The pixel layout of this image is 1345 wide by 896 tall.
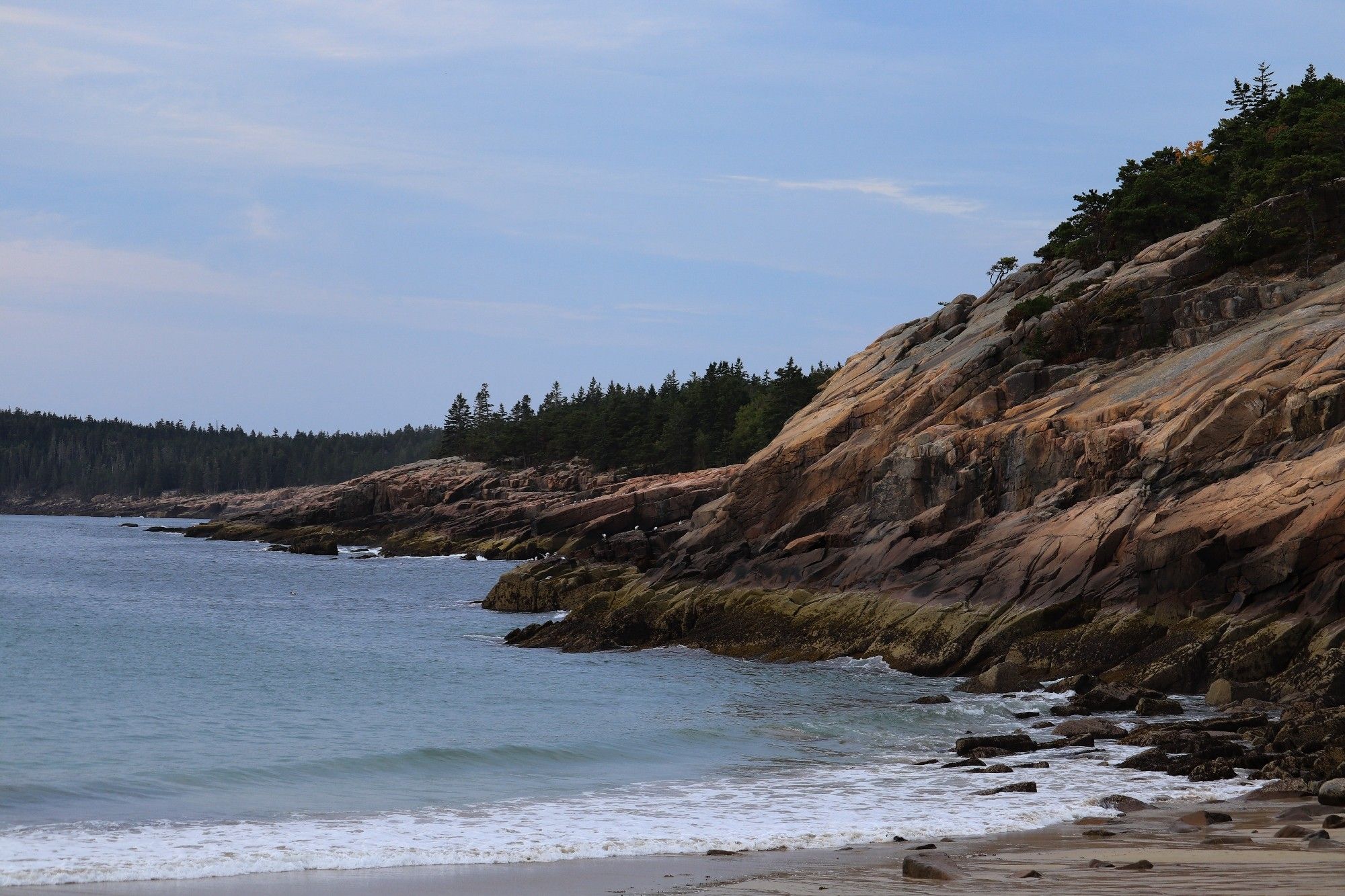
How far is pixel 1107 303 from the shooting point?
140 ft

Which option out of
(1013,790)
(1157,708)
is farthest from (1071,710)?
(1013,790)

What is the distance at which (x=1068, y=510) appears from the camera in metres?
33.2

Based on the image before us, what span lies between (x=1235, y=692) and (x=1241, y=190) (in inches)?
1292

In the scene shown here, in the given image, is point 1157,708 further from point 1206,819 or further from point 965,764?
point 1206,819

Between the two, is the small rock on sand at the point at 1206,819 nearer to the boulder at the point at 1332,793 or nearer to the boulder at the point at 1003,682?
the boulder at the point at 1332,793

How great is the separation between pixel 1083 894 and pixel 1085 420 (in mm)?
26923

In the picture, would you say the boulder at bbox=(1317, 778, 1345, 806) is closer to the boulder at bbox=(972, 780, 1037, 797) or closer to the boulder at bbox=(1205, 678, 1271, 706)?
the boulder at bbox=(972, 780, 1037, 797)

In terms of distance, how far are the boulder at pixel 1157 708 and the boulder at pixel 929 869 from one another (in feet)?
41.3

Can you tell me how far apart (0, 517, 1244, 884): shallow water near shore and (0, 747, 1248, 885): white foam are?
0.18 ft

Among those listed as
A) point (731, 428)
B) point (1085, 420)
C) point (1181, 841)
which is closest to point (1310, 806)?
point (1181, 841)

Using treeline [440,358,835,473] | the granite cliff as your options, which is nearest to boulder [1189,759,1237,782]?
the granite cliff

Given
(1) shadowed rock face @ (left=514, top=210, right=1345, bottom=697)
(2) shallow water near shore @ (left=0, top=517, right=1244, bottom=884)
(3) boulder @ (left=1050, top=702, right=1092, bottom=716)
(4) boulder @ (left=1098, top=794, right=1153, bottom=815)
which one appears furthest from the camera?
(1) shadowed rock face @ (left=514, top=210, right=1345, bottom=697)

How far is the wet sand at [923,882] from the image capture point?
37.9 feet

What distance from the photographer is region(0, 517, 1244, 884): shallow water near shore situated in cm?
1559
